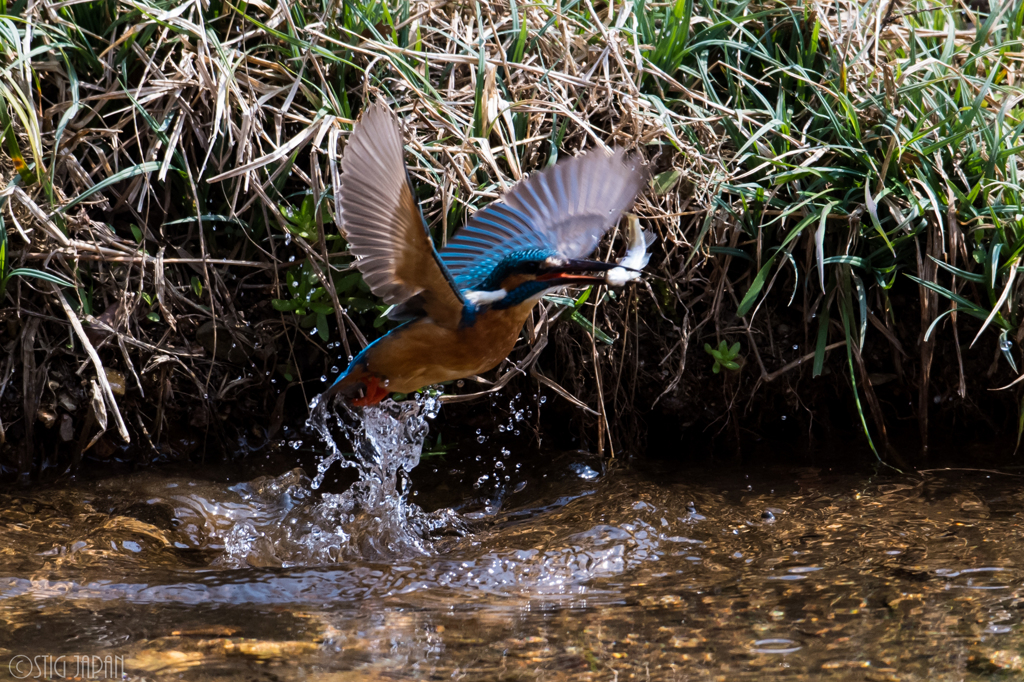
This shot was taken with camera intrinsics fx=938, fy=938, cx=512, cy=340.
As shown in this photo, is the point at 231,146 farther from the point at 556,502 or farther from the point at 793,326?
the point at 793,326

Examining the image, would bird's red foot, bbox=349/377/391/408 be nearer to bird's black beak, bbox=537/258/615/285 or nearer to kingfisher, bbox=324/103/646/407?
kingfisher, bbox=324/103/646/407

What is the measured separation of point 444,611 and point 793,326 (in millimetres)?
1800

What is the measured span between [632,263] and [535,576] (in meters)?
0.91

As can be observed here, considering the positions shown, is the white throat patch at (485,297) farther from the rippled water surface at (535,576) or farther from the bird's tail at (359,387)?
the rippled water surface at (535,576)

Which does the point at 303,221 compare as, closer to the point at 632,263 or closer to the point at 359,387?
the point at 359,387

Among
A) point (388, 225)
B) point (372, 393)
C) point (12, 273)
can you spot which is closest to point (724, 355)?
point (372, 393)

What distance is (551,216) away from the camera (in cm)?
303

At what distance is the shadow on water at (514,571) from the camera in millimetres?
2062

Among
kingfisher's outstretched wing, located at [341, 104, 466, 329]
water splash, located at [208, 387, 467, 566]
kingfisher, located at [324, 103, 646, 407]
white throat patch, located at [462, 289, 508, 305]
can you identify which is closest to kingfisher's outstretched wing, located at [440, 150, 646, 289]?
kingfisher, located at [324, 103, 646, 407]

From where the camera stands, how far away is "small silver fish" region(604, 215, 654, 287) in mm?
2457

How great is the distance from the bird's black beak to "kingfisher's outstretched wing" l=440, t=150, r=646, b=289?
1.07 ft

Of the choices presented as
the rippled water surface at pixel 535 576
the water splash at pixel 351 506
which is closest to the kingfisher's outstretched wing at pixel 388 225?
the water splash at pixel 351 506

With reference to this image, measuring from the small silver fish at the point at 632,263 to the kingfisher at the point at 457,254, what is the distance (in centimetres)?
3

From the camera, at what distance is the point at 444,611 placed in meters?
2.31
